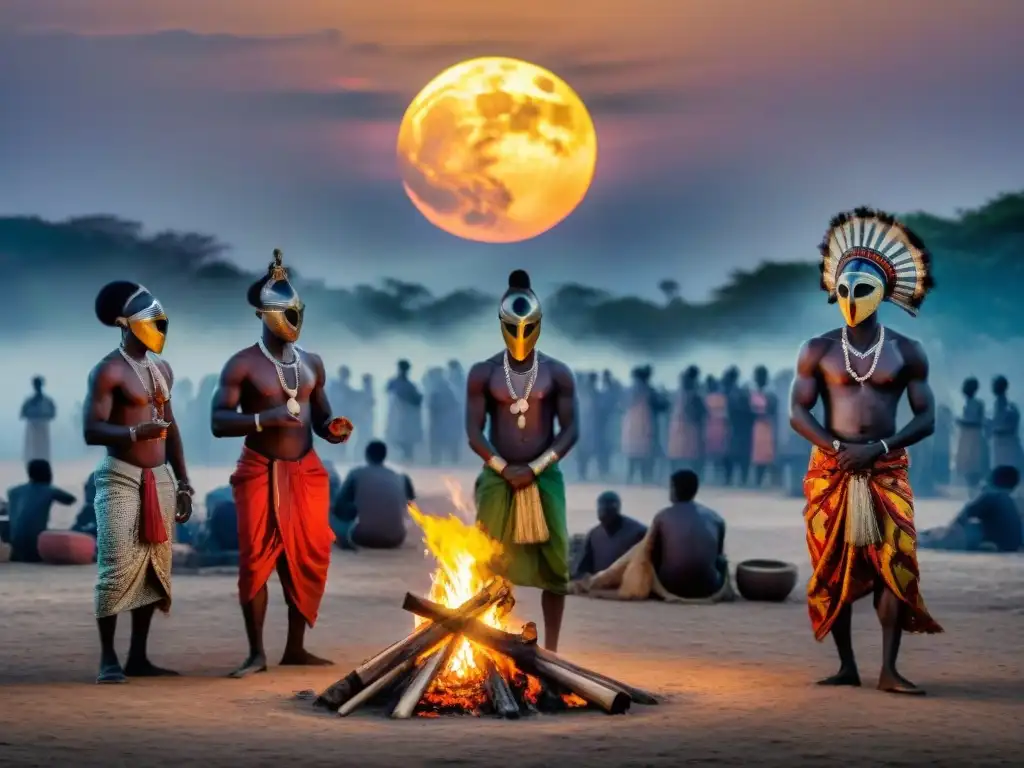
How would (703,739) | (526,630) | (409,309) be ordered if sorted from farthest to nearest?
(409,309)
(526,630)
(703,739)

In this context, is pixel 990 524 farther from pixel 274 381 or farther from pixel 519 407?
pixel 274 381

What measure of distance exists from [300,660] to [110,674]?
3.88 ft

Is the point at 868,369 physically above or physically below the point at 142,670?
above

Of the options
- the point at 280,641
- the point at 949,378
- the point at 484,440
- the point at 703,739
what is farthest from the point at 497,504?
the point at 949,378

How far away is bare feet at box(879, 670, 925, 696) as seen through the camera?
9.14m

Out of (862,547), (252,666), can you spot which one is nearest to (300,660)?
(252,666)

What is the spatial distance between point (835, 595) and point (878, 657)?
4.48ft

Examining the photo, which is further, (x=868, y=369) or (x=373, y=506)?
(x=373, y=506)

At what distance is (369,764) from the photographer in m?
7.30

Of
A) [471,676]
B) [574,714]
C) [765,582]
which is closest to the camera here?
[574,714]

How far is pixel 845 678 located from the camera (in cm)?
945

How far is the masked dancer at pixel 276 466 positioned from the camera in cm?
994

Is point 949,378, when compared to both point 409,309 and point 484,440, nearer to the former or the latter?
point 409,309

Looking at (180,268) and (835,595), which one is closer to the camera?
(835,595)
